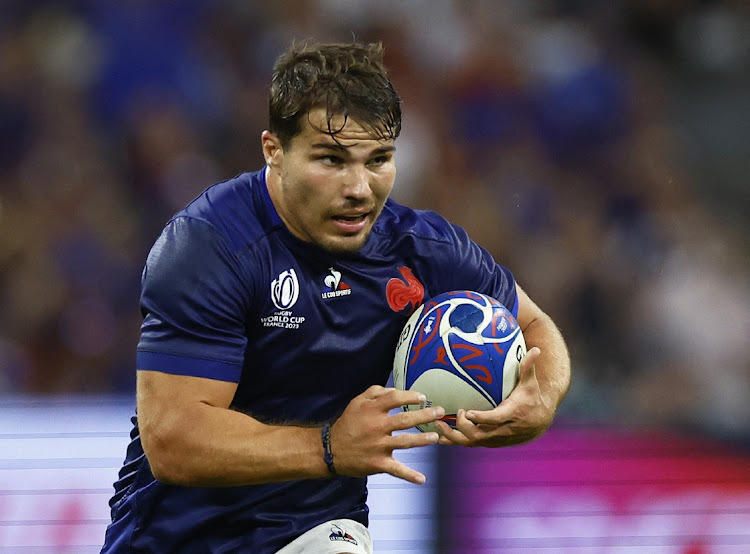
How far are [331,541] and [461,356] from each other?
754 millimetres

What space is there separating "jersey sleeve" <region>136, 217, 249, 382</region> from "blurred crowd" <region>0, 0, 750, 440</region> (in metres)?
3.87

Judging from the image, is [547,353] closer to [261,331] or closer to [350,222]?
[350,222]

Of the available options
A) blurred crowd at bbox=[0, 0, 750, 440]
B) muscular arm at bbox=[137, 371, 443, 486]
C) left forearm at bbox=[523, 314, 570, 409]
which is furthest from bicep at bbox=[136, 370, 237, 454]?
blurred crowd at bbox=[0, 0, 750, 440]

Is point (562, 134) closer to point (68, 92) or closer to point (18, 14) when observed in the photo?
point (68, 92)

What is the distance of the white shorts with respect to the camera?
3509 millimetres

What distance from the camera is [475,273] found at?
3.87 meters

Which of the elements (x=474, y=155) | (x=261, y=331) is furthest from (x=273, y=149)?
(x=474, y=155)

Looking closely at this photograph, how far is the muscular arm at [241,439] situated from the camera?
2.99 meters

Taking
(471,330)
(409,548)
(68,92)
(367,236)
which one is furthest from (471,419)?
(68,92)

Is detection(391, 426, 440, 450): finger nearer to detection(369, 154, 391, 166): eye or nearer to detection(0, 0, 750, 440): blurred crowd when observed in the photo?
detection(369, 154, 391, 166): eye

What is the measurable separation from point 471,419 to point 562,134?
547cm

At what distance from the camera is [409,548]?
19.1 feet

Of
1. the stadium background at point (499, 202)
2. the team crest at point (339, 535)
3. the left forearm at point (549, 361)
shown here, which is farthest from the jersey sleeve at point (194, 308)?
the stadium background at point (499, 202)

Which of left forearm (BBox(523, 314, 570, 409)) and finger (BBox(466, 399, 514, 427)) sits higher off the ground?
left forearm (BBox(523, 314, 570, 409))
